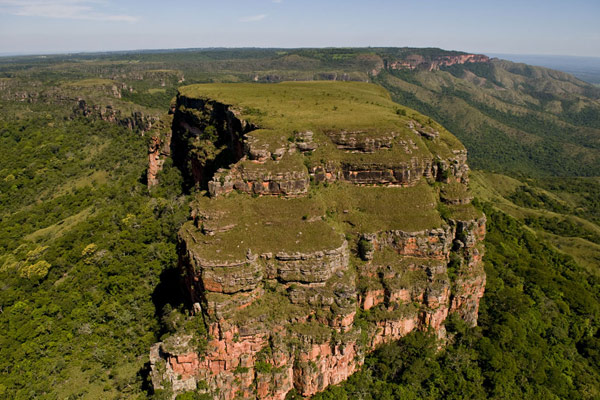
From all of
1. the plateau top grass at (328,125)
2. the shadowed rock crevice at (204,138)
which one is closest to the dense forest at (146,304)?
the shadowed rock crevice at (204,138)

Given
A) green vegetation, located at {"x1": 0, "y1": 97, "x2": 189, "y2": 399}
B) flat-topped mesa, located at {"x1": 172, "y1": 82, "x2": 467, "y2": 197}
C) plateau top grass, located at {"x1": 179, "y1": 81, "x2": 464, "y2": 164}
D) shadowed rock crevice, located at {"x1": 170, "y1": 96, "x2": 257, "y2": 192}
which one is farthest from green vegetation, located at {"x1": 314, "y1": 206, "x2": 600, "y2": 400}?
shadowed rock crevice, located at {"x1": 170, "y1": 96, "x2": 257, "y2": 192}

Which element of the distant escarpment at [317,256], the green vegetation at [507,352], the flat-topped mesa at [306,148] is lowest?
the green vegetation at [507,352]

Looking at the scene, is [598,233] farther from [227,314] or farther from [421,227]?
[227,314]

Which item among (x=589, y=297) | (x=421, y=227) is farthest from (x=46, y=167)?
(x=589, y=297)

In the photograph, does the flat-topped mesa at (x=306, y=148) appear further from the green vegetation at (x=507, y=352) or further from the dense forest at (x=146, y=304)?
the green vegetation at (x=507, y=352)

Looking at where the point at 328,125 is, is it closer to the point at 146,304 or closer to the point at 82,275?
the point at 146,304

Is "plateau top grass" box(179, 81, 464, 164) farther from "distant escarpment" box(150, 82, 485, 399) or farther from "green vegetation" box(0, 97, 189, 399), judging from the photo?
"green vegetation" box(0, 97, 189, 399)

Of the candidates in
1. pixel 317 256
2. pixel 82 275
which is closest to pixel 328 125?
pixel 317 256

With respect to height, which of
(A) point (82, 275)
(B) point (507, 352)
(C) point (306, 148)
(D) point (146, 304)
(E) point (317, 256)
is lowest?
(B) point (507, 352)
